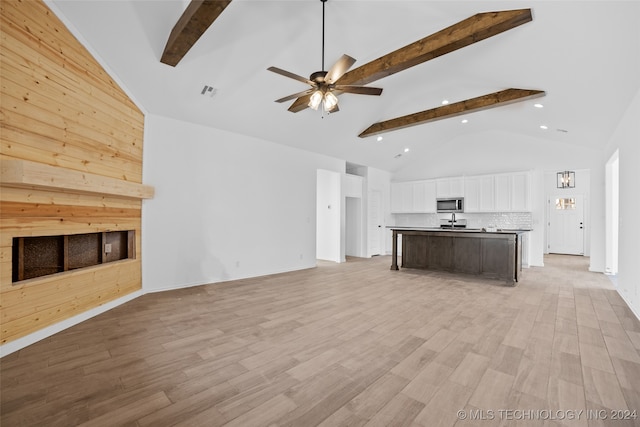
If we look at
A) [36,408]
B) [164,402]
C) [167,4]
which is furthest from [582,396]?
[167,4]

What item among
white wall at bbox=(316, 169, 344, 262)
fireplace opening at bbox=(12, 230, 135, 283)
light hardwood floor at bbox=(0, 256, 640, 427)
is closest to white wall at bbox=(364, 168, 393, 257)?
white wall at bbox=(316, 169, 344, 262)

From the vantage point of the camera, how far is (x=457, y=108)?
6.25 m

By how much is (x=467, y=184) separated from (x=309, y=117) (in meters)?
5.73

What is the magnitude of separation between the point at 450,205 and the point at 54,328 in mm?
8885

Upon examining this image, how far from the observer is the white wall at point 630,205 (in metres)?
3.60

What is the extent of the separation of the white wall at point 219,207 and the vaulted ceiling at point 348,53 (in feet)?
1.41

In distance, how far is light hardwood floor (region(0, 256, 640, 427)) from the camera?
1.78 metres

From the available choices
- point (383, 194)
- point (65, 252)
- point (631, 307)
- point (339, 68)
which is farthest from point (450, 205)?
point (65, 252)

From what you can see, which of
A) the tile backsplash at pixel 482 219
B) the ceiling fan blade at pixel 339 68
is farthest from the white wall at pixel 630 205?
the ceiling fan blade at pixel 339 68

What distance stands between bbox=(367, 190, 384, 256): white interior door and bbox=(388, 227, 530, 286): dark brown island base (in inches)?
92.6

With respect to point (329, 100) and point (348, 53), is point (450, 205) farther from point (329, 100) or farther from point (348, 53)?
point (329, 100)

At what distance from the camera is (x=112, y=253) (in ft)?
13.3

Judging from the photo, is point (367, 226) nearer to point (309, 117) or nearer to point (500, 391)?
point (309, 117)

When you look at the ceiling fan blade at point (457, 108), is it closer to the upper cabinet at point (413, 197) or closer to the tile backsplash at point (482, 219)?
the upper cabinet at point (413, 197)
